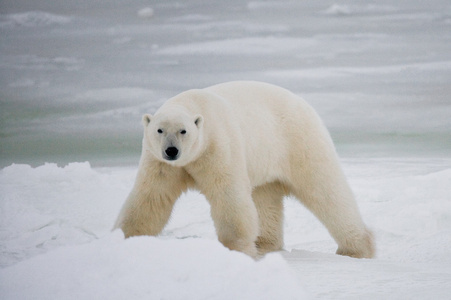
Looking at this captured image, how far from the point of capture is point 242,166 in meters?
3.78

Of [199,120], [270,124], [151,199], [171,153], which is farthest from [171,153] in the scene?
[270,124]

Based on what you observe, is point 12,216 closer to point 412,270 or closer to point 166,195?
point 166,195

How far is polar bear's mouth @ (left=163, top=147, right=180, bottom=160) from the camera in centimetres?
344

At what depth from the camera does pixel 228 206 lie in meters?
3.66

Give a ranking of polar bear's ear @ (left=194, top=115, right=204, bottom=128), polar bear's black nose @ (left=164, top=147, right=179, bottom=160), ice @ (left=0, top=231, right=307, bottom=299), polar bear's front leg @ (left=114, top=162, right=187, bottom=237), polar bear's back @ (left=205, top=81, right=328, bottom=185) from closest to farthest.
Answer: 1. ice @ (left=0, top=231, right=307, bottom=299)
2. polar bear's black nose @ (left=164, top=147, right=179, bottom=160)
3. polar bear's ear @ (left=194, top=115, right=204, bottom=128)
4. polar bear's front leg @ (left=114, top=162, right=187, bottom=237)
5. polar bear's back @ (left=205, top=81, right=328, bottom=185)

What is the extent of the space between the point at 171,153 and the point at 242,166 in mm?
559

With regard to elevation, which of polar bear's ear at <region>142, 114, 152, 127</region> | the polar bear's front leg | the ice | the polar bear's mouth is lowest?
the polar bear's front leg

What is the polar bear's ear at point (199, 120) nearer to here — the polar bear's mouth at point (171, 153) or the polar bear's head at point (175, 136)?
the polar bear's head at point (175, 136)

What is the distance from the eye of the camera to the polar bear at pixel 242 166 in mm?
3656

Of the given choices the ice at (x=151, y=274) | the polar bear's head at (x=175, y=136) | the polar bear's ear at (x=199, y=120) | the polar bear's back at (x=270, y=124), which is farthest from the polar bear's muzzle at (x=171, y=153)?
the ice at (x=151, y=274)

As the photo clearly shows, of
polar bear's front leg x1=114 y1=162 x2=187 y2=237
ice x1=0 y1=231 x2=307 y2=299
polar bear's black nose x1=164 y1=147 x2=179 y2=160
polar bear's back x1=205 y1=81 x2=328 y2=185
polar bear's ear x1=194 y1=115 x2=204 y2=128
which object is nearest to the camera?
ice x1=0 y1=231 x2=307 y2=299

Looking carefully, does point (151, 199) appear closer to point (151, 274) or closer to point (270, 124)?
point (270, 124)

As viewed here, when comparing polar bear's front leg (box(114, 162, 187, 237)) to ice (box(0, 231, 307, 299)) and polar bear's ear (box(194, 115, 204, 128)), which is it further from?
ice (box(0, 231, 307, 299))

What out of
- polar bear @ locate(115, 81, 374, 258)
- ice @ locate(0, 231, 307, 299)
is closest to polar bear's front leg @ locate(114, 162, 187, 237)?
polar bear @ locate(115, 81, 374, 258)
